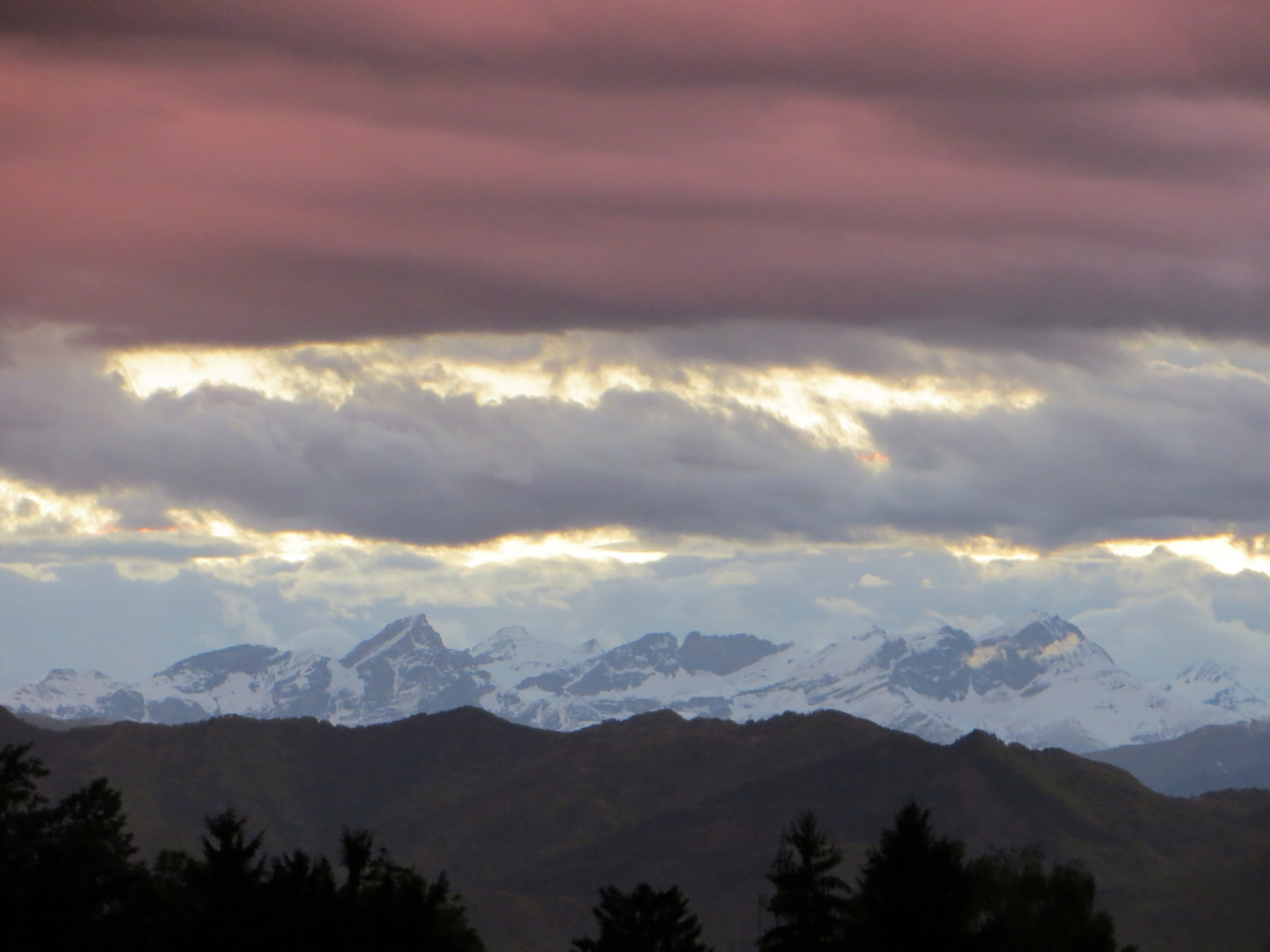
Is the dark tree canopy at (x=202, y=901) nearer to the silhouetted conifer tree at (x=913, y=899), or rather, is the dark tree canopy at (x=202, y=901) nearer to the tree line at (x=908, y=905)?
the tree line at (x=908, y=905)

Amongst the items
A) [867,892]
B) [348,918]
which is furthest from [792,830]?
[348,918]

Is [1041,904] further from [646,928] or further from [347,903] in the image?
[347,903]

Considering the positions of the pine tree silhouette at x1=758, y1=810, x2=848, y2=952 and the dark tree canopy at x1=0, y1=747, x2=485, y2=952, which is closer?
the dark tree canopy at x1=0, y1=747, x2=485, y2=952

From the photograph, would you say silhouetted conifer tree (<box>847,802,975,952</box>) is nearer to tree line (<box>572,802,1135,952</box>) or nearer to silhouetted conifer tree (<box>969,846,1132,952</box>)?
tree line (<box>572,802,1135,952</box>)

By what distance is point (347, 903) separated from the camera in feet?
372

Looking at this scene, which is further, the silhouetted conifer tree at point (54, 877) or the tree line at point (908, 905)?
the silhouetted conifer tree at point (54, 877)

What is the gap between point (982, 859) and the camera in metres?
140

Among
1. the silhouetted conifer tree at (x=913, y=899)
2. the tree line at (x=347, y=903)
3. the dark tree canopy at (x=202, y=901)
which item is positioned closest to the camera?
the silhouetted conifer tree at (x=913, y=899)

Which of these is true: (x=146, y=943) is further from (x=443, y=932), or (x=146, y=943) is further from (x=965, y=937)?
(x=965, y=937)

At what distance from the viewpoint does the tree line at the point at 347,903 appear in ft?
318

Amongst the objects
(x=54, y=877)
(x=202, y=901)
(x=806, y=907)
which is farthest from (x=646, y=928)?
(x=54, y=877)

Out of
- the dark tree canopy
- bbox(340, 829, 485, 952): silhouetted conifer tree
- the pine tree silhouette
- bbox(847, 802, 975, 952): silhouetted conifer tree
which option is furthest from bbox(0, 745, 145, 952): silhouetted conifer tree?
bbox(847, 802, 975, 952): silhouetted conifer tree

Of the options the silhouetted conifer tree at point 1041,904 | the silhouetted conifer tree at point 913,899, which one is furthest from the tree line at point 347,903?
the silhouetted conifer tree at point 1041,904

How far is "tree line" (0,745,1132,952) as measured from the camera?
97.1 meters
